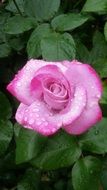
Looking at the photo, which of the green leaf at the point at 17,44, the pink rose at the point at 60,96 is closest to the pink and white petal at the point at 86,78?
the pink rose at the point at 60,96

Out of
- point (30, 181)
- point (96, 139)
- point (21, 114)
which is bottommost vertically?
point (30, 181)

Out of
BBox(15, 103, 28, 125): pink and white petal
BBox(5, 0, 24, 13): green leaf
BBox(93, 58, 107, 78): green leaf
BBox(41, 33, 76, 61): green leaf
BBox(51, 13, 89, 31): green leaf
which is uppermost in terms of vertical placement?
BBox(15, 103, 28, 125): pink and white petal

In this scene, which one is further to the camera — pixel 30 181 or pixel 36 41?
pixel 30 181

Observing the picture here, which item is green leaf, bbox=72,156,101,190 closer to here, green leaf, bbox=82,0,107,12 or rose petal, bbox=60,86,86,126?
rose petal, bbox=60,86,86,126

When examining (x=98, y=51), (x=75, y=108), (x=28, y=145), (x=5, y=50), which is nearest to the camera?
(x=75, y=108)

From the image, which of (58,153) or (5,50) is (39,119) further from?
(5,50)

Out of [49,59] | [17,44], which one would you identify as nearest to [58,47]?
[49,59]

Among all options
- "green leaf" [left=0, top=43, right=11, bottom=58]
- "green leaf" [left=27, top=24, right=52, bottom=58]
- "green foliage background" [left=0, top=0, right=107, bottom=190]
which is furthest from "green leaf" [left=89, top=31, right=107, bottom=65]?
"green leaf" [left=0, top=43, right=11, bottom=58]
